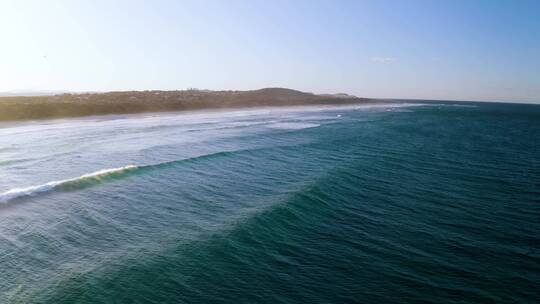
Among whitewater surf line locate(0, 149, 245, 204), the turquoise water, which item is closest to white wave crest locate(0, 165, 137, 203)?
whitewater surf line locate(0, 149, 245, 204)

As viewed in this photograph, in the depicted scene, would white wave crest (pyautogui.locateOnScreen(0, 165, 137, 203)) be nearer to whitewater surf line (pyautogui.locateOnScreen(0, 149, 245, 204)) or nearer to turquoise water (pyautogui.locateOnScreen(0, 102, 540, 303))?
whitewater surf line (pyautogui.locateOnScreen(0, 149, 245, 204))

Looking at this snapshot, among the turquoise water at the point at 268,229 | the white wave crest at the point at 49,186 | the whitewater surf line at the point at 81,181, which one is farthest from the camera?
the whitewater surf line at the point at 81,181

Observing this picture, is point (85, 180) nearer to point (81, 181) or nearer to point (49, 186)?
point (81, 181)

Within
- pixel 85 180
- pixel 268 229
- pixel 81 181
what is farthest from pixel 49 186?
pixel 268 229

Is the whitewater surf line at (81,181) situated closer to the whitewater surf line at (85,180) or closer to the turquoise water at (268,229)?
the whitewater surf line at (85,180)

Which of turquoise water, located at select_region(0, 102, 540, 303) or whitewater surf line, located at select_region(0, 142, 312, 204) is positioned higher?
whitewater surf line, located at select_region(0, 142, 312, 204)

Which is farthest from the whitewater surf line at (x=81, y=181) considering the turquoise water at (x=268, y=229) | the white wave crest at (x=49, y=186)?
the turquoise water at (x=268, y=229)
